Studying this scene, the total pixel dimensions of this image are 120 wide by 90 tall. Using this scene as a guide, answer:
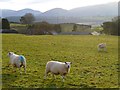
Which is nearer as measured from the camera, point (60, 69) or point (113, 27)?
point (60, 69)

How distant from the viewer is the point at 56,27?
10881cm

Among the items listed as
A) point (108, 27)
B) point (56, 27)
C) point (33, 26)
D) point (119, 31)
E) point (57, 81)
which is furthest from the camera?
point (56, 27)

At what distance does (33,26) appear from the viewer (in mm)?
101062

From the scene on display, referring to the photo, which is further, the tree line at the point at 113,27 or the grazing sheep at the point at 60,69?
the tree line at the point at 113,27

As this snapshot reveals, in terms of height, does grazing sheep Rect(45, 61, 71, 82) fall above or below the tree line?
below

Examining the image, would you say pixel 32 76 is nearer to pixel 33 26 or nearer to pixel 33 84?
pixel 33 84

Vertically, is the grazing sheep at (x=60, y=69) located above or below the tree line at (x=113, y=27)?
below

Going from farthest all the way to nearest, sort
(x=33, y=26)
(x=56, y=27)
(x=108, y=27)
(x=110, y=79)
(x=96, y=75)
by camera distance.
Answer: (x=56, y=27) < (x=33, y=26) < (x=108, y=27) < (x=96, y=75) < (x=110, y=79)

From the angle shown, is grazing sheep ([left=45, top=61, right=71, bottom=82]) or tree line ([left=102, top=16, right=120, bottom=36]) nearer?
grazing sheep ([left=45, top=61, right=71, bottom=82])

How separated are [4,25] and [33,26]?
1085 centimetres

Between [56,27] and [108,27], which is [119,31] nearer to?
[108,27]

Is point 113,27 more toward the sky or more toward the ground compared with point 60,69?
more toward the sky

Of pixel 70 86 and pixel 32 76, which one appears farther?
pixel 32 76

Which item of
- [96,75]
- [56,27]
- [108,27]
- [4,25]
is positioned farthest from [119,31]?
[96,75]
